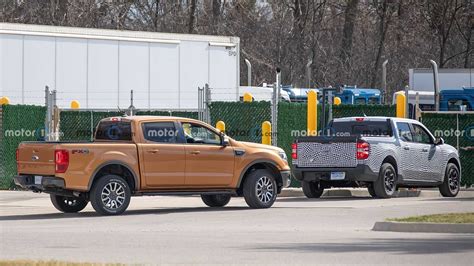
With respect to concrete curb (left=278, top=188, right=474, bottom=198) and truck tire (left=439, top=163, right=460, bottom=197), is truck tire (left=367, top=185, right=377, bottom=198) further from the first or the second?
truck tire (left=439, top=163, right=460, bottom=197)

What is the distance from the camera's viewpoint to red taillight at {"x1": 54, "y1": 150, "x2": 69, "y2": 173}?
20.9m

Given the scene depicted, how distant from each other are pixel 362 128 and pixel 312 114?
2874 millimetres

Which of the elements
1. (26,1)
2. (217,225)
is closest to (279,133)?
(217,225)

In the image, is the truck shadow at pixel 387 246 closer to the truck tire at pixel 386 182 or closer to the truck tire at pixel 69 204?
the truck tire at pixel 69 204

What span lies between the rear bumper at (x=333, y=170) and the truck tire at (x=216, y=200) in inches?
110

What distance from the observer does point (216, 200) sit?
24000 mm

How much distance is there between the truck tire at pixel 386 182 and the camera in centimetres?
2588

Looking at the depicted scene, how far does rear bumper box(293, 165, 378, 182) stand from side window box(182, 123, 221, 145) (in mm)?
3479

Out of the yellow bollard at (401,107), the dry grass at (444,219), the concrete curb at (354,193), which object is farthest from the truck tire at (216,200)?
the yellow bollard at (401,107)

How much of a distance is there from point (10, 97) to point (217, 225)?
17060mm

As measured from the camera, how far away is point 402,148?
87.0ft

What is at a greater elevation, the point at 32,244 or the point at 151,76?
the point at 151,76

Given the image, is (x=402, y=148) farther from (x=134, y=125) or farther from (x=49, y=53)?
(x=49, y=53)

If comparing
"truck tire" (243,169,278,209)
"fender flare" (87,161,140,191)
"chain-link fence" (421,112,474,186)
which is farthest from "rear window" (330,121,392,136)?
"fender flare" (87,161,140,191)
